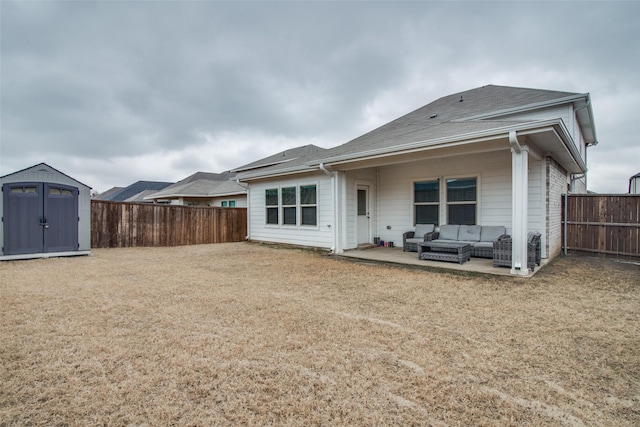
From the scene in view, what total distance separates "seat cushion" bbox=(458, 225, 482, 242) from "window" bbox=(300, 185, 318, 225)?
4375mm

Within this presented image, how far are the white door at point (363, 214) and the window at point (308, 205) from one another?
145 centimetres

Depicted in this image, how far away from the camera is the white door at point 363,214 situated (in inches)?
378

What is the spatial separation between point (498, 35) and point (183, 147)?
59.1ft

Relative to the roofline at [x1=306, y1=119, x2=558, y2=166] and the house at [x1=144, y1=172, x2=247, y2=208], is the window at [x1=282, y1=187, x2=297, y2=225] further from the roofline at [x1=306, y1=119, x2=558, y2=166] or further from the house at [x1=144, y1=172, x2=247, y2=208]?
the house at [x1=144, y1=172, x2=247, y2=208]

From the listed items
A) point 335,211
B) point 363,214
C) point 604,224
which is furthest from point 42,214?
point 604,224

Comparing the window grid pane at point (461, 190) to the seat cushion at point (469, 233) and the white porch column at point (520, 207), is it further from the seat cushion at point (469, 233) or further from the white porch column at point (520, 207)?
the white porch column at point (520, 207)

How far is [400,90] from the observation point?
13109 mm

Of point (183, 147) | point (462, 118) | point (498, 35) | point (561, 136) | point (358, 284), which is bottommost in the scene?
point (358, 284)

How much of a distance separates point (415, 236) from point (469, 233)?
1.43 meters

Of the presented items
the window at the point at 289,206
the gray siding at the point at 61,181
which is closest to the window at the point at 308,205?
the window at the point at 289,206

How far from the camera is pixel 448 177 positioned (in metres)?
8.49

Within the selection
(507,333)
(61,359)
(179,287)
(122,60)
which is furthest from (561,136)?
(122,60)

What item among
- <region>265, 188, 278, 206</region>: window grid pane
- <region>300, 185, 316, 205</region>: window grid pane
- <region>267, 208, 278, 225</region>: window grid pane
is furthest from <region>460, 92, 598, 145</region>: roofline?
<region>267, 208, 278, 225</region>: window grid pane

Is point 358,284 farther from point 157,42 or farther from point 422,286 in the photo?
point 157,42
